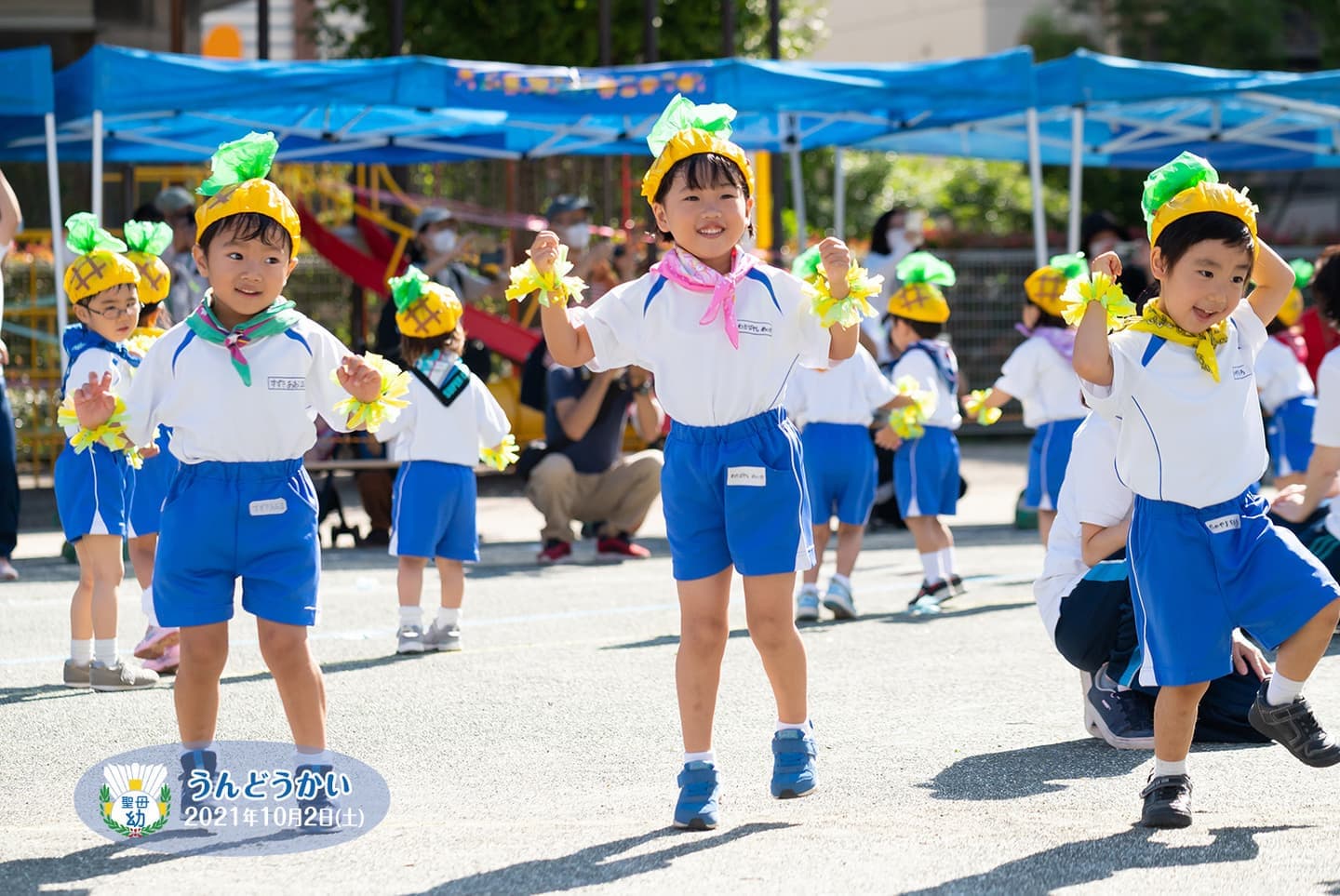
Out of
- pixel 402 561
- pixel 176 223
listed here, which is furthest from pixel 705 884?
pixel 176 223

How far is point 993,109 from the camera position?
12.1 meters

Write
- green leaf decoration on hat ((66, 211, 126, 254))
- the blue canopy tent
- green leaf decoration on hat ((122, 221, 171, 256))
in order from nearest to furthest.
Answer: green leaf decoration on hat ((66, 211, 126, 254)), green leaf decoration on hat ((122, 221, 171, 256)), the blue canopy tent

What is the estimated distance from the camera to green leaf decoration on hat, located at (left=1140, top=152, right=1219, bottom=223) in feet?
15.3

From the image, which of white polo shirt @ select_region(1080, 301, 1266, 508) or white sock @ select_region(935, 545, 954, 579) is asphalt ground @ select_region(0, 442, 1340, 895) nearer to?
white sock @ select_region(935, 545, 954, 579)

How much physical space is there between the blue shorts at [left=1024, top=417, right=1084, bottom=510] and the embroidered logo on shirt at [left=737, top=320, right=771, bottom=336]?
426 cm

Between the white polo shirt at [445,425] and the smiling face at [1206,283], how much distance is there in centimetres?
374

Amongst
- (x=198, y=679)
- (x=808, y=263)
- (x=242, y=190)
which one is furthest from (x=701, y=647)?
(x=808, y=263)

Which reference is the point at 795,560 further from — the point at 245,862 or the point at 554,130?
the point at 554,130

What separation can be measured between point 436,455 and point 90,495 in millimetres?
1566

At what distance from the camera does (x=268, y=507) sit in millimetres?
4699

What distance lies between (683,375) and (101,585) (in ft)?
9.46

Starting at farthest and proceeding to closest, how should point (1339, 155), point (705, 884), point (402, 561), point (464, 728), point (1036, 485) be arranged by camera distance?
1. point (1339, 155)
2. point (1036, 485)
3. point (402, 561)
4. point (464, 728)
5. point (705, 884)

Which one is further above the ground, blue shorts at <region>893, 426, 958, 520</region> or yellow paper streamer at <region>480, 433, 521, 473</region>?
yellow paper streamer at <region>480, 433, 521, 473</region>

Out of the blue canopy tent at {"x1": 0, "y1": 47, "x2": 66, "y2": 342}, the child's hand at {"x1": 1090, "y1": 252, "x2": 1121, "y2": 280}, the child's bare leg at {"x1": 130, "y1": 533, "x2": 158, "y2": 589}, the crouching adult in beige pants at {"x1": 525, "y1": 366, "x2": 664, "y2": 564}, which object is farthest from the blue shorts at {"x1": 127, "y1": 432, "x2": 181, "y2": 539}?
the crouching adult in beige pants at {"x1": 525, "y1": 366, "x2": 664, "y2": 564}
